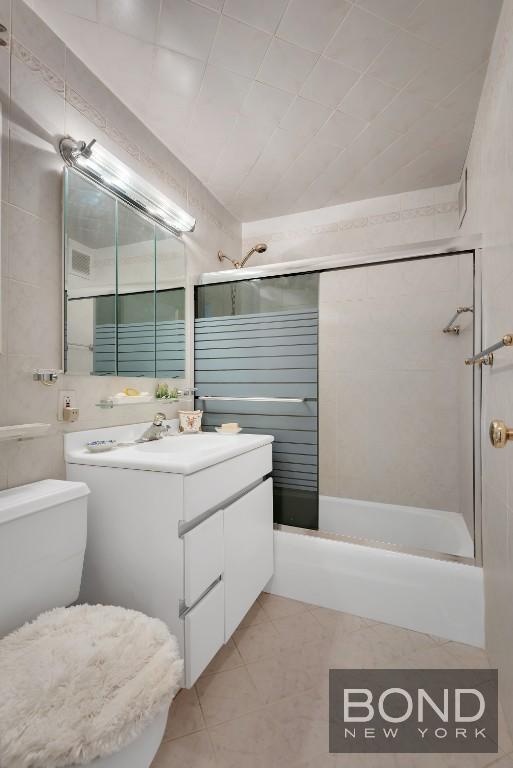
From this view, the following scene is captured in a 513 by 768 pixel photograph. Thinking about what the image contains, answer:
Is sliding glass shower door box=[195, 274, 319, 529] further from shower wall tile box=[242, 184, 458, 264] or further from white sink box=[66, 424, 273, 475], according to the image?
shower wall tile box=[242, 184, 458, 264]

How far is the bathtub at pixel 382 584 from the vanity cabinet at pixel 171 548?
1.48 feet

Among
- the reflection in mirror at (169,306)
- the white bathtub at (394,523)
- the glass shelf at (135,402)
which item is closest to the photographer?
the glass shelf at (135,402)

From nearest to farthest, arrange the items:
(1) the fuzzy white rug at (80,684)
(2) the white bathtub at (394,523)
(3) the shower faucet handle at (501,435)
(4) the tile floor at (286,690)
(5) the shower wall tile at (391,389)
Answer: (1) the fuzzy white rug at (80,684) → (3) the shower faucet handle at (501,435) → (4) the tile floor at (286,690) → (2) the white bathtub at (394,523) → (5) the shower wall tile at (391,389)

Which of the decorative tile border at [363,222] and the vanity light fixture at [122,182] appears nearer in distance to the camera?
the vanity light fixture at [122,182]

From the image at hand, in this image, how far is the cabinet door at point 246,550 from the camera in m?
1.44

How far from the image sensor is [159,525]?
1201mm

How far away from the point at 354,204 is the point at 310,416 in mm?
1658

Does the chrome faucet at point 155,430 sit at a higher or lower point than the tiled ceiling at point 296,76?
lower

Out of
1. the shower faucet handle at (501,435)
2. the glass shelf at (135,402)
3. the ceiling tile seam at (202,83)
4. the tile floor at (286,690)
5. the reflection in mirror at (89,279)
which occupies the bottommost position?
the tile floor at (286,690)

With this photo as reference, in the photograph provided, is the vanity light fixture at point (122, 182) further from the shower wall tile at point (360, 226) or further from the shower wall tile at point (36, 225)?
the shower wall tile at point (360, 226)

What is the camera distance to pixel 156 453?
4.58ft

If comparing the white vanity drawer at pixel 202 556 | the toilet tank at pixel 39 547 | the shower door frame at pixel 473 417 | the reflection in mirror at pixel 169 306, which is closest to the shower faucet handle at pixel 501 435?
the shower door frame at pixel 473 417

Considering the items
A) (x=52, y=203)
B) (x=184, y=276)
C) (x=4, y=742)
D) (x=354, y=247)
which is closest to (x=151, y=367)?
(x=184, y=276)

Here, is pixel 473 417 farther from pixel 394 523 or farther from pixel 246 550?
pixel 246 550
